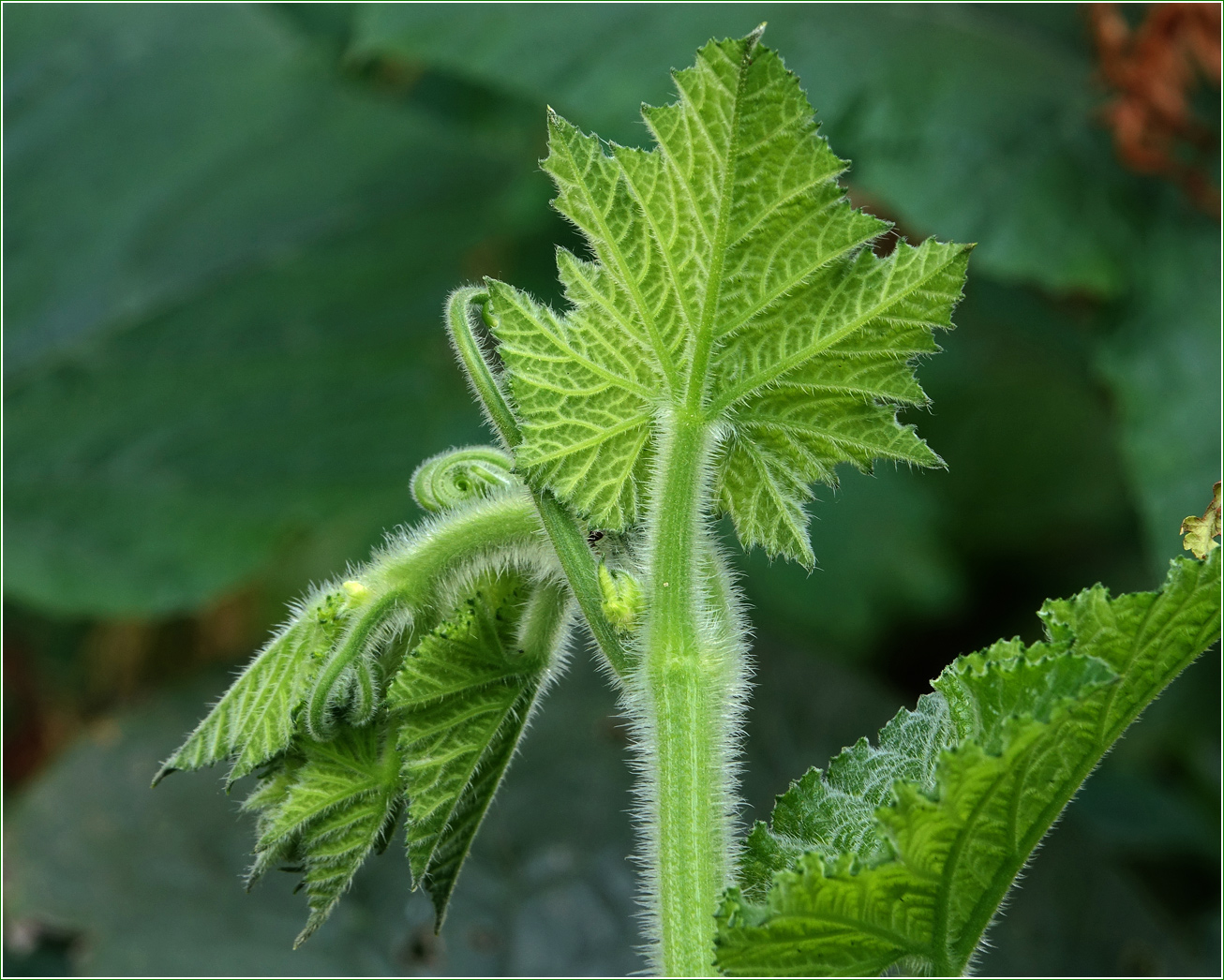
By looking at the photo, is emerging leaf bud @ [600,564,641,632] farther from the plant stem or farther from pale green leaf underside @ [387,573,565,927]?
pale green leaf underside @ [387,573,565,927]

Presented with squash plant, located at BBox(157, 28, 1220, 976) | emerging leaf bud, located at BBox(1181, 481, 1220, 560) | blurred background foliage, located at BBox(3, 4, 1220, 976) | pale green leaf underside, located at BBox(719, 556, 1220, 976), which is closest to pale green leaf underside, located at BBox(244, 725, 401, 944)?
squash plant, located at BBox(157, 28, 1220, 976)

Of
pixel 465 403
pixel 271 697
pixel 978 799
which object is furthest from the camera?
pixel 465 403

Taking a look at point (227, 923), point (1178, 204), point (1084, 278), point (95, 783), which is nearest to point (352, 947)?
point (227, 923)

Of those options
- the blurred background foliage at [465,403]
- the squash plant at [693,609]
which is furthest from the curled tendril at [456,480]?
the blurred background foliage at [465,403]

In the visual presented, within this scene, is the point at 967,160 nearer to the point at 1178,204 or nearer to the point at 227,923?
the point at 1178,204

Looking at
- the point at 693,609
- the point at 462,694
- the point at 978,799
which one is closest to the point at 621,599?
the point at 693,609

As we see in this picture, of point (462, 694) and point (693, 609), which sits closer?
point (693, 609)

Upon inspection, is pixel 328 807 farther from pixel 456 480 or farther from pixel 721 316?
pixel 721 316
